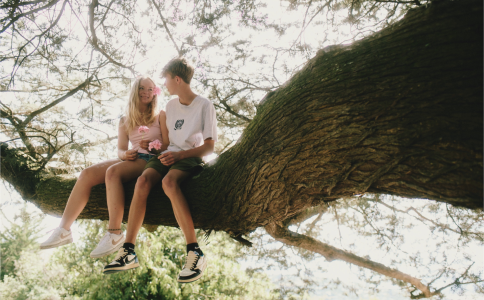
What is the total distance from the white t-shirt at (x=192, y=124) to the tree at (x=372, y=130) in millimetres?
326

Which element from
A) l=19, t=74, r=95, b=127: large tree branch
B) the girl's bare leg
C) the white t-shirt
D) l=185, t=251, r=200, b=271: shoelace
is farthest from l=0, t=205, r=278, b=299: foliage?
l=185, t=251, r=200, b=271: shoelace

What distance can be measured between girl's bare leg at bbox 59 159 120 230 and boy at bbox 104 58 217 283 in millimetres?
443

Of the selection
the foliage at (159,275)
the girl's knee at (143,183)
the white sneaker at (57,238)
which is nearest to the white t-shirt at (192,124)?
the girl's knee at (143,183)

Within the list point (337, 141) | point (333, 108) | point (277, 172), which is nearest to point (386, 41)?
point (333, 108)

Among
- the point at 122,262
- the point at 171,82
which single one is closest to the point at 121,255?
the point at 122,262

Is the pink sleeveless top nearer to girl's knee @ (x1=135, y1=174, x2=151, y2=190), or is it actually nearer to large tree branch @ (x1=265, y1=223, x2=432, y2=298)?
girl's knee @ (x1=135, y1=174, x2=151, y2=190)

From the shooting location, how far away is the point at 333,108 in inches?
52.1

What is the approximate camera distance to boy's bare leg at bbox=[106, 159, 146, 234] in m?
1.90

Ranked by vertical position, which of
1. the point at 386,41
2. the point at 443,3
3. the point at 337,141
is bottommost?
the point at 337,141

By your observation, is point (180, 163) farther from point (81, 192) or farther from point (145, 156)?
point (81, 192)

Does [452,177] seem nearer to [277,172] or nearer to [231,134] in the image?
[277,172]

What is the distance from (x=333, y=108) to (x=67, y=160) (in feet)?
11.1

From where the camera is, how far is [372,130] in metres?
1.21

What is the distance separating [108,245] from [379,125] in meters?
1.74
